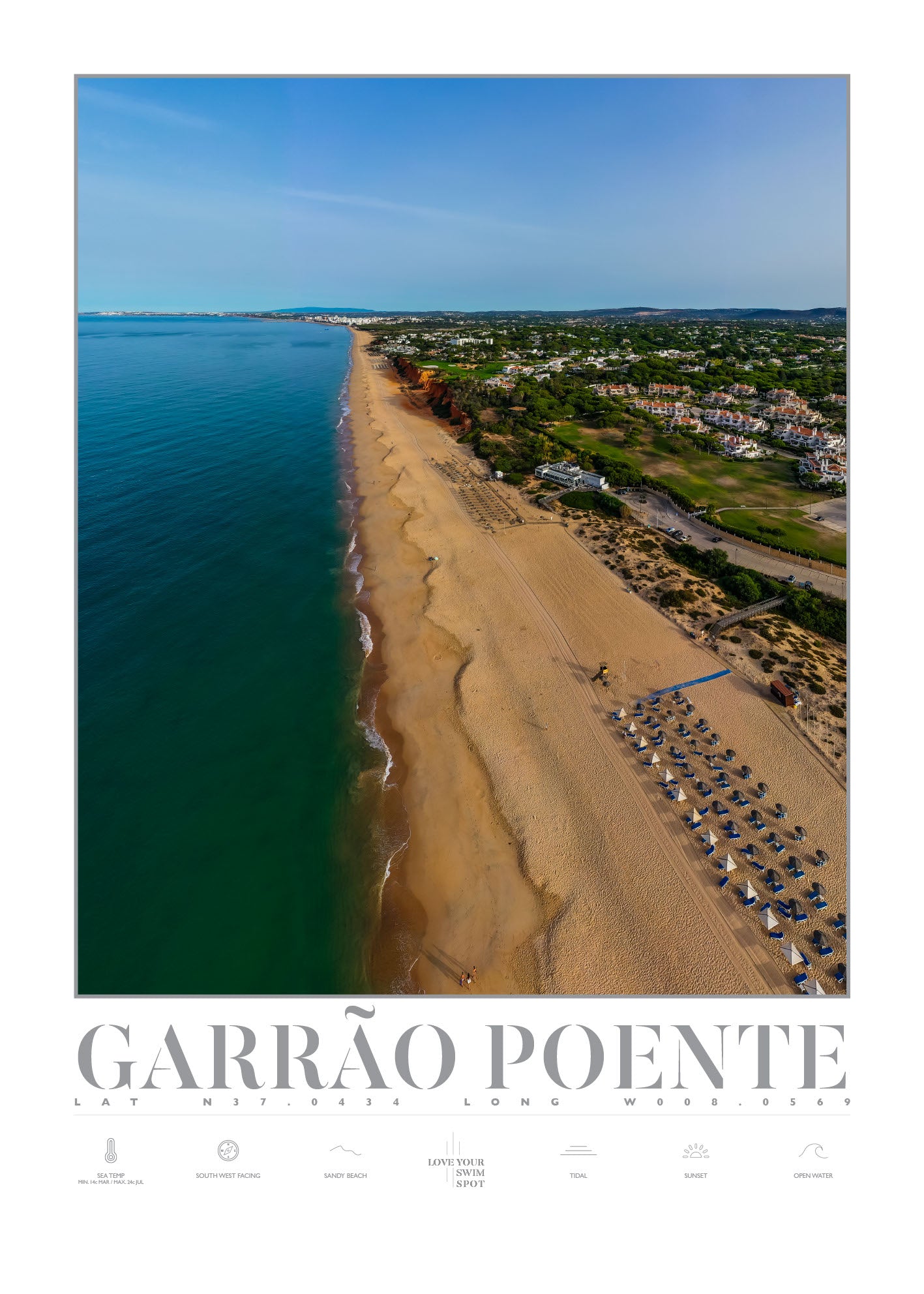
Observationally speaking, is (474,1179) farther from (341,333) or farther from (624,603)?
(341,333)

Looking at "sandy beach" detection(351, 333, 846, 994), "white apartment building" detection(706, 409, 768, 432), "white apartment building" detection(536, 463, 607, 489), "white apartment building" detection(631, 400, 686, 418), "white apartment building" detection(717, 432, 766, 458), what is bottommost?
"sandy beach" detection(351, 333, 846, 994)

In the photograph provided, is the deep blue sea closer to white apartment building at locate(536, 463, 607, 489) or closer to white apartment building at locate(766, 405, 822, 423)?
white apartment building at locate(536, 463, 607, 489)

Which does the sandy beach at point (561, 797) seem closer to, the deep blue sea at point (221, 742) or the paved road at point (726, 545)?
the deep blue sea at point (221, 742)

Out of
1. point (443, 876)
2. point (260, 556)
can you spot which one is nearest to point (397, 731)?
point (443, 876)

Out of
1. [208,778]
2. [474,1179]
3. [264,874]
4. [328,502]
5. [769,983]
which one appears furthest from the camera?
[328,502]

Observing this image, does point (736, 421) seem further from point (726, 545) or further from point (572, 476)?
point (726, 545)

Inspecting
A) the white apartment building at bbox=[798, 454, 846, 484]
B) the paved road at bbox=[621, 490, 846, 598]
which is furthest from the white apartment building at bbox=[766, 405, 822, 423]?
the paved road at bbox=[621, 490, 846, 598]

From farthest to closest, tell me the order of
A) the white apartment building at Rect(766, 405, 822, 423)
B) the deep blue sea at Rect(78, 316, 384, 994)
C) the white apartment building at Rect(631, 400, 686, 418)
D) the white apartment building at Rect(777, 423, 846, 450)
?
the white apartment building at Rect(631, 400, 686, 418)
the white apartment building at Rect(766, 405, 822, 423)
the white apartment building at Rect(777, 423, 846, 450)
the deep blue sea at Rect(78, 316, 384, 994)

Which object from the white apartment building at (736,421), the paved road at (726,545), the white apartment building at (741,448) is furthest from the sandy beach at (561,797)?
the white apartment building at (736,421)
